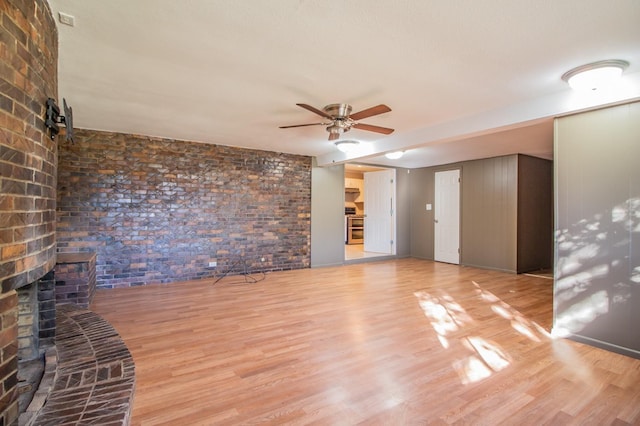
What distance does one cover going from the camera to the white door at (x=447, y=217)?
6.99m

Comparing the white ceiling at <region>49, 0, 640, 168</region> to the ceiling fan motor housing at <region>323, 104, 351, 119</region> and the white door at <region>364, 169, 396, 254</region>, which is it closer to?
the ceiling fan motor housing at <region>323, 104, 351, 119</region>

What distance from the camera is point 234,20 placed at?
6.25ft

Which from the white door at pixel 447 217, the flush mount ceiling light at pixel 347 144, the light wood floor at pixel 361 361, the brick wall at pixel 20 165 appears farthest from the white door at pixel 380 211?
the brick wall at pixel 20 165

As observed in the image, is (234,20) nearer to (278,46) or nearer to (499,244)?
(278,46)

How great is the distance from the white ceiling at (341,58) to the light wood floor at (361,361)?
2.08 metres

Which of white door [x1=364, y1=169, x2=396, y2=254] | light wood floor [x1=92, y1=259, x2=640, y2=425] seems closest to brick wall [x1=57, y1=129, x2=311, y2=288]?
light wood floor [x1=92, y1=259, x2=640, y2=425]

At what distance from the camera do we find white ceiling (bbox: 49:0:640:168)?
182 centimetres

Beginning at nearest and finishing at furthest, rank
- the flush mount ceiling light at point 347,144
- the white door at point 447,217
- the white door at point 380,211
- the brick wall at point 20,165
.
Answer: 1. the brick wall at point 20,165
2. the flush mount ceiling light at point 347,144
3. the white door at point 447,217
4. the white door at point 380,211

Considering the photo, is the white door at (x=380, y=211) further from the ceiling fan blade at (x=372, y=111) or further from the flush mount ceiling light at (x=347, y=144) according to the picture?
the ceiling fan blade at (x=372, y=111)

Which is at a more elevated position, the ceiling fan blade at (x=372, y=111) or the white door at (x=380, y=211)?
the ceiling fan blade at (x=372, y=111)

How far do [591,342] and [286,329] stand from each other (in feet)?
8.71

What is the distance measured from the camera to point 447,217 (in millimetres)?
7188

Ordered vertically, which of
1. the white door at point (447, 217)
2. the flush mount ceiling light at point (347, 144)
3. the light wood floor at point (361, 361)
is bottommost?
the light wood floor at point (361, 361)

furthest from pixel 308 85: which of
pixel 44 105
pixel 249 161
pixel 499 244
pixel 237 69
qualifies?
pixel 499 244
